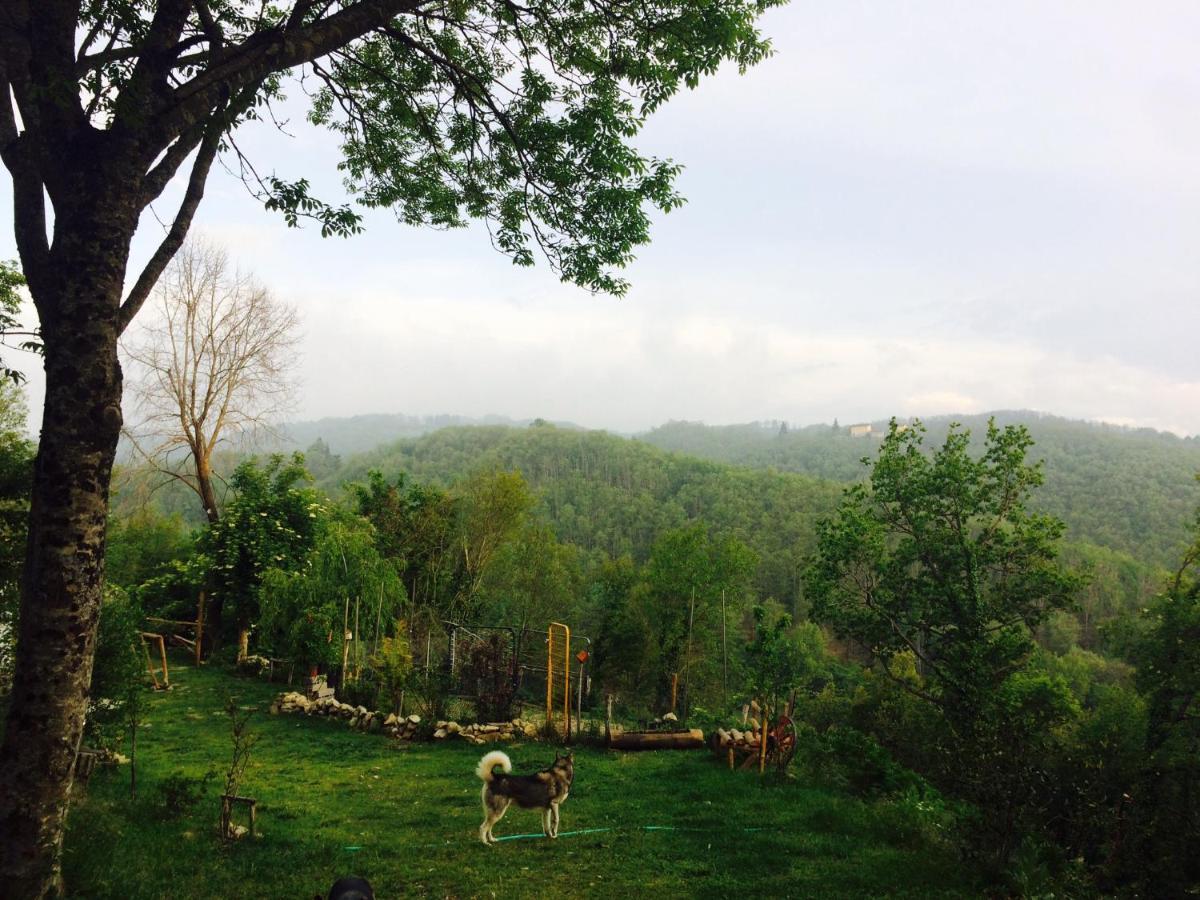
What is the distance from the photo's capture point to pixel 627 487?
101m

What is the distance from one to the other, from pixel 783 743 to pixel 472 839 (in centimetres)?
485

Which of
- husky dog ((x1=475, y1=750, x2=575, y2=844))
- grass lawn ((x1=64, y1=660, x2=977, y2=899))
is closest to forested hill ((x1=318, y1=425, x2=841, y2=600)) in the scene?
grass lawn ((x1=64, y1=660, x2=977, y2=899))

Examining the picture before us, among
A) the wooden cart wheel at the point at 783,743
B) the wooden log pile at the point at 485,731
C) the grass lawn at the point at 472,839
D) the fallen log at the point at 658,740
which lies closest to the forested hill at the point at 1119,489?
the fallen log at the point at 658,740

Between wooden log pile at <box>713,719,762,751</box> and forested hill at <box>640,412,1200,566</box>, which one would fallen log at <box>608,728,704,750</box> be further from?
forested hill at <box>640,412,1200,566</box>

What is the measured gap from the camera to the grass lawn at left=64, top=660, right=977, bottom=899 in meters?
5.01

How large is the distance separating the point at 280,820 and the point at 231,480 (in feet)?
48.4

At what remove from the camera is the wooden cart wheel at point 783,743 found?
896 centimetres

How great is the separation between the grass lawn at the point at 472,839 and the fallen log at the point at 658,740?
4.20 feet

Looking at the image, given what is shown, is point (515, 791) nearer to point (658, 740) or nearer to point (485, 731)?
point (658, 740)

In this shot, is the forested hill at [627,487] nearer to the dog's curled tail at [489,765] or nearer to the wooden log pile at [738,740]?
the wooden log pile at [738,740]

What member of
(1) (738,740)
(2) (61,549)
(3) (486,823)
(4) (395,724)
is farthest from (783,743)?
(2) (61,549)

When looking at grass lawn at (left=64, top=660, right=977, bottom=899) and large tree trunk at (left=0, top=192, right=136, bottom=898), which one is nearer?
large tree trunk at (left=0, top=192, right=136, bottom=898)

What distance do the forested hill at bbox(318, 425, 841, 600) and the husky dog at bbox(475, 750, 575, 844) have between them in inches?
1763

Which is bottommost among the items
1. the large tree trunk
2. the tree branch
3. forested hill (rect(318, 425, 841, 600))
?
forested hill (rect(318, 425, 841, 600))
